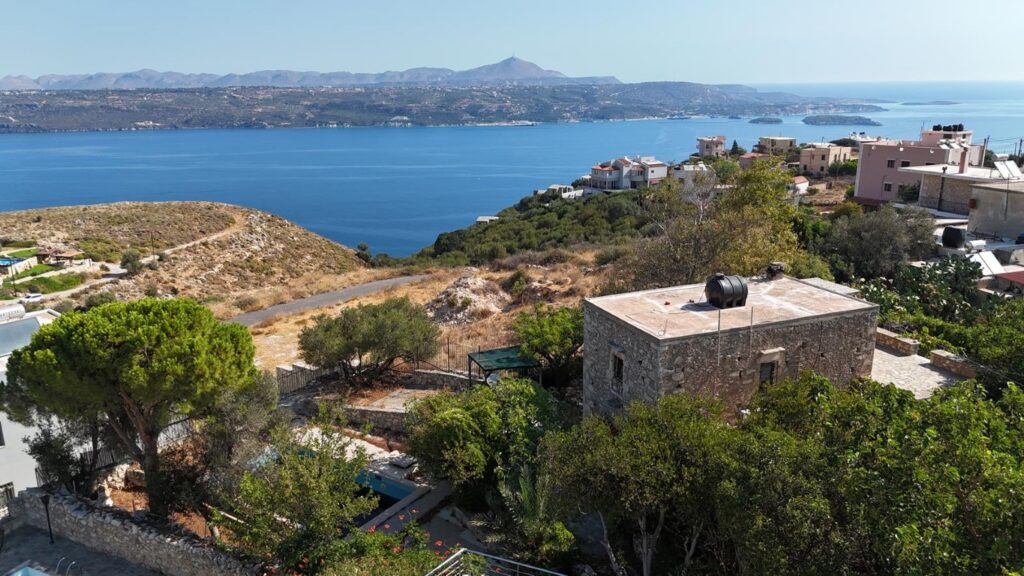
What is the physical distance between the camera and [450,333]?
26453 millimetres

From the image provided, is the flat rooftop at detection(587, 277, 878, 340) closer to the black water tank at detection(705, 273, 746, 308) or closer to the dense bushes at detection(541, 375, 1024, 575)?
the black water tank at detection(705, 273, 746, 308)

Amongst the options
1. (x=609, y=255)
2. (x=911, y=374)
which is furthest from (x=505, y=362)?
(x=609, y=255)

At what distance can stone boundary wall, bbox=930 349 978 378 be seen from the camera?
16.0 metres

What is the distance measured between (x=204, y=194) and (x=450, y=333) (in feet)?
386

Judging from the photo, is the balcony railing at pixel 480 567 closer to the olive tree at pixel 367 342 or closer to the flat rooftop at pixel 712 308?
the flat rooftop at pixel 712 308

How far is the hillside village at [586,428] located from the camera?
314 inches

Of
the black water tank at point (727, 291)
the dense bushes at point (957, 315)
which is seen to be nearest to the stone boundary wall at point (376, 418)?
the black water tank at point (727, 291)

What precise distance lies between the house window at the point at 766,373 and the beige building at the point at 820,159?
197 feet

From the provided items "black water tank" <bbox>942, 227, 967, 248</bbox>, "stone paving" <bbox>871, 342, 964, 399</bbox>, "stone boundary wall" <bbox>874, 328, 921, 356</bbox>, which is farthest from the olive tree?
"black water tank" <bbox>942, 227, 967, 248</bbox>

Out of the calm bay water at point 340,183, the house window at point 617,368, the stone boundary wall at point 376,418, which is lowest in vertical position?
the calm bay water at point 340,183

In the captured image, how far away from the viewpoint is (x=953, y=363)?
16.4 meters

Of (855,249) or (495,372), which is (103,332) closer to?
(495,372)

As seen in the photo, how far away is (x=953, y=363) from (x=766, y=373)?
6194mm

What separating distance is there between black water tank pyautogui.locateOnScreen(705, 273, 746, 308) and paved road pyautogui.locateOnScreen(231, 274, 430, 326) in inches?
950
